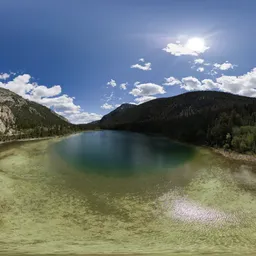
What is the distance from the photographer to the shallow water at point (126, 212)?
18.0 metres

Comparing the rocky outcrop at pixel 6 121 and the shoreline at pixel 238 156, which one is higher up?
the rocky outcrop at pixel 6 121

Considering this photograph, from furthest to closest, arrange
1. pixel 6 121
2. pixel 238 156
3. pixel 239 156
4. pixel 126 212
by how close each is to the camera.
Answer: pixel 6 121 < pixel 238 156 < pixel 239 156 < pixel 126 212

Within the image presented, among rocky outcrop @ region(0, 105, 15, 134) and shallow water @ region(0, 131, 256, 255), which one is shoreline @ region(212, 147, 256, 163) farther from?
rocky outcrop @ region(0, 105, 15, 134)

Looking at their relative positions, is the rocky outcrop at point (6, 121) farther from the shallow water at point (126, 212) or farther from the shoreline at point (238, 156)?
the shoreline at point (238, 156)

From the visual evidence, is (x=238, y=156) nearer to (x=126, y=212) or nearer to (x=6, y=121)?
(x=126, y=212)

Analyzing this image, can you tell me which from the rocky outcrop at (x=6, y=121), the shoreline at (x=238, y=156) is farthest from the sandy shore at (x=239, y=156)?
the rocky outcrop at (x=6, y=121)

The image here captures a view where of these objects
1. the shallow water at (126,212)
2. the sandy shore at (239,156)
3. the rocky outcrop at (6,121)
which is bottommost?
the shallow water at (126,212)

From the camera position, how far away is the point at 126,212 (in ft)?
85.4

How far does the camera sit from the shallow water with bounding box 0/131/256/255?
59.0ft

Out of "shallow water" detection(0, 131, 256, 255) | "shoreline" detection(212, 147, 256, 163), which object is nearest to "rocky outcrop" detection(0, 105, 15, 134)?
"shallow water" detection(0, 131, 256, 255)

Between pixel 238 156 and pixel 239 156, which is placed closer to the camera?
pixel 239 156

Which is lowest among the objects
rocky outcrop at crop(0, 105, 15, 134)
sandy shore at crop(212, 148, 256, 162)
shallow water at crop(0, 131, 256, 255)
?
shallow water at crop(0, 131, 256, 255)

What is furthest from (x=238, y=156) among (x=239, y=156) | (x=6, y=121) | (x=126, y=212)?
(x=6, y=121)

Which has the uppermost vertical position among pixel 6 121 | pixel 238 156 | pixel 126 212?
pixel 6 121
